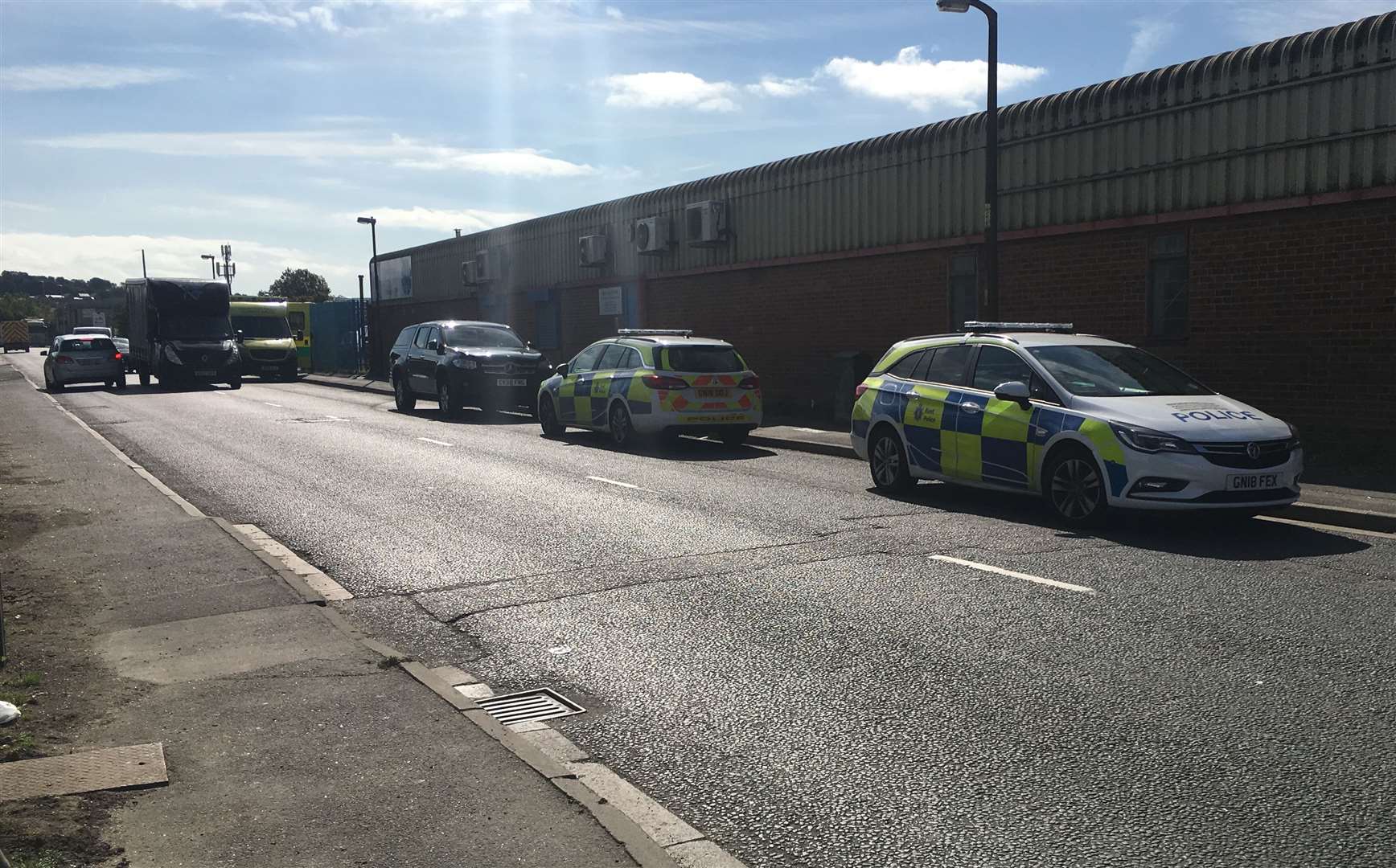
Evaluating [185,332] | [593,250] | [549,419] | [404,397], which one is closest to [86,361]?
[185,332]

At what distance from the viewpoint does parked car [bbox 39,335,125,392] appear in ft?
118

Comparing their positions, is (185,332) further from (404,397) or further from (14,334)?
(14,334)

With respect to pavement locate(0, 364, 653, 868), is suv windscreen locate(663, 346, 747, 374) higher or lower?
higher

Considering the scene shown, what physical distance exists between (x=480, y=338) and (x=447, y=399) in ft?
4.72

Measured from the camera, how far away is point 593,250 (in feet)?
98.8

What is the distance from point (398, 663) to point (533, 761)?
5.62 ft

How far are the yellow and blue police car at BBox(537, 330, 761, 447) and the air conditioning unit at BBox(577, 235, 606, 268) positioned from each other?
12.1m

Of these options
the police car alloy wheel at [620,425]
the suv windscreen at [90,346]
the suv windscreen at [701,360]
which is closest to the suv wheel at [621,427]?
the police car alloy wheel at [620,425]

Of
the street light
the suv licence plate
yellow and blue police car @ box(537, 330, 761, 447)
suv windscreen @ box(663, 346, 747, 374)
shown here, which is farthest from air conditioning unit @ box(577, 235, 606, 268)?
the suv licence plate

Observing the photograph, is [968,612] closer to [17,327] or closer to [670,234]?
[670,234]

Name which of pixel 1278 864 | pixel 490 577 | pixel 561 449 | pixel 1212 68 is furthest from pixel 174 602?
pixel 1212 68

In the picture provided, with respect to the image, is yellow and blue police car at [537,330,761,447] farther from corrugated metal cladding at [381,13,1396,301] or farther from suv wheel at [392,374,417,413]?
suv wheel at [392,374,417,413]

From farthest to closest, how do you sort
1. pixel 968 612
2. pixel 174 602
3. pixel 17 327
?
1. pixel 17 327
2. pixel 174 602
3. pixel 968 612

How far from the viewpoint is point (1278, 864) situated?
362 cm
